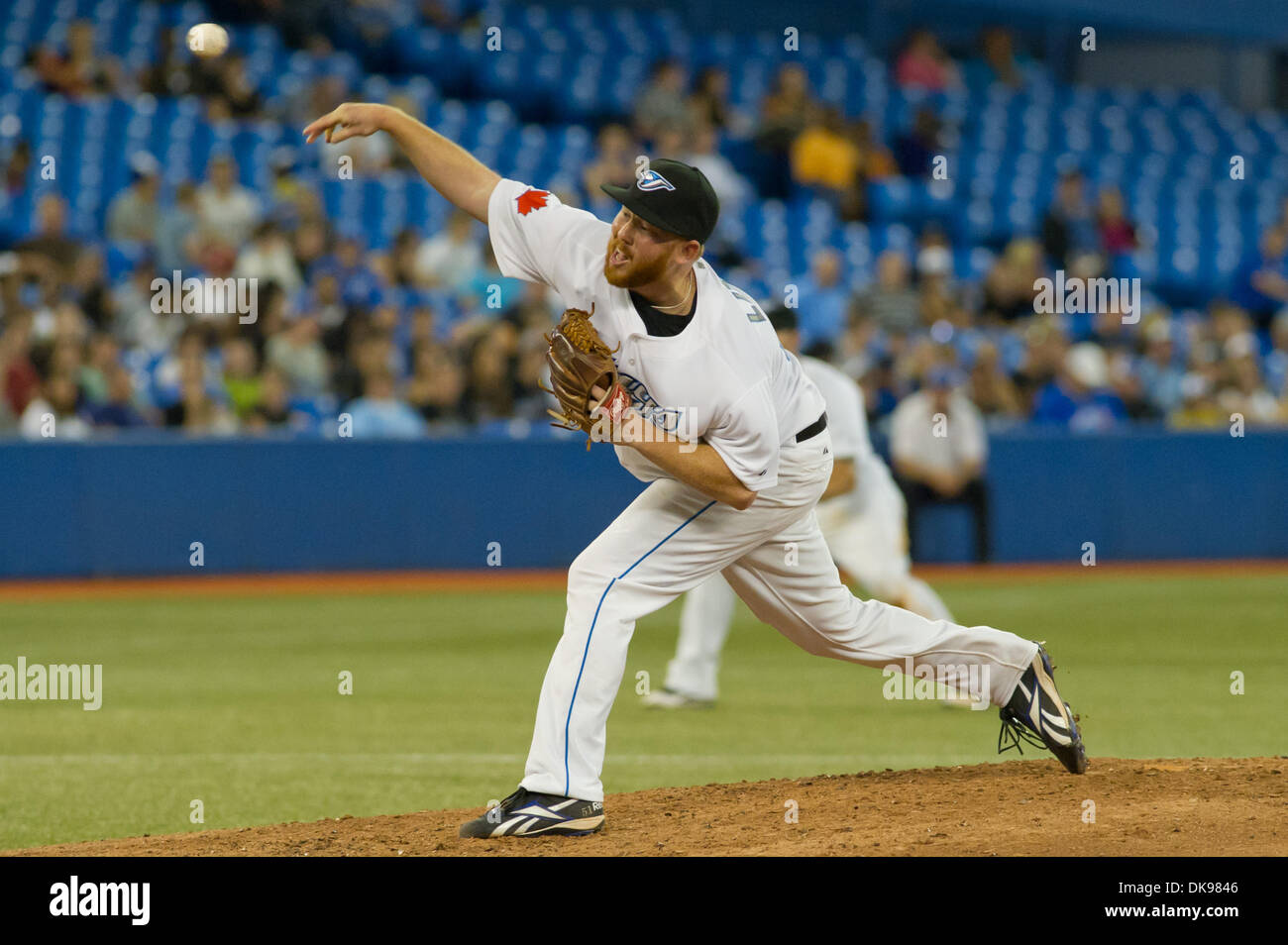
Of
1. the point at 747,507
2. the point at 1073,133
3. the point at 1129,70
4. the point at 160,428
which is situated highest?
the point at 1129,70

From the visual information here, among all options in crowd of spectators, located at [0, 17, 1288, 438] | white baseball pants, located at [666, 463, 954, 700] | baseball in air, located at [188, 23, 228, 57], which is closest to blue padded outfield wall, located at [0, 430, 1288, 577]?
crowd of spectators, located at [0, 17, 1288, 438]

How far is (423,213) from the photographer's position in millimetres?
17906

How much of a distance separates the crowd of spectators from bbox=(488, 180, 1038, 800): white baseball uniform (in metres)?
5.58

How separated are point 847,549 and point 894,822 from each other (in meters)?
4.14

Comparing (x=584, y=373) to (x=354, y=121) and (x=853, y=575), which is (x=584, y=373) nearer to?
(x=354, y=121)

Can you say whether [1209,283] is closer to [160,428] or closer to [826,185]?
[826,185]

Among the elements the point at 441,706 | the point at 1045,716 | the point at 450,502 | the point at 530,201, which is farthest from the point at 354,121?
the point at 450,502

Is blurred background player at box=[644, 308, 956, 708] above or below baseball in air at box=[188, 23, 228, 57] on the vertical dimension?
below

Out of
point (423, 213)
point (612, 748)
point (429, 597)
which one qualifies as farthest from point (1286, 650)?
point (423, 213)

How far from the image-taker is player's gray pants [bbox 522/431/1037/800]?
5.16 m

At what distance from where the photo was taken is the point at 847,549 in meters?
9.46

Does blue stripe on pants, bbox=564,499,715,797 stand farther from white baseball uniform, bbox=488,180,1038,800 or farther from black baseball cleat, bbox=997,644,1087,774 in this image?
black baseball cleat, bbox=997,644,1087,774
